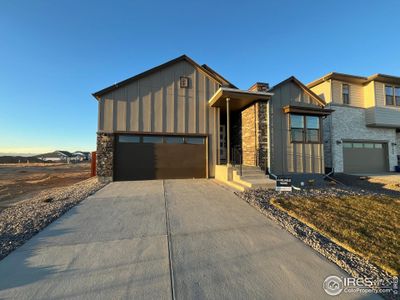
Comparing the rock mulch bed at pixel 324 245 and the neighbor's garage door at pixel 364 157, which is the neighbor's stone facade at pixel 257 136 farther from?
the neighbor's garage door at pixel 364 157

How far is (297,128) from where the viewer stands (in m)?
10.1

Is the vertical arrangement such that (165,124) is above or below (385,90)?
below

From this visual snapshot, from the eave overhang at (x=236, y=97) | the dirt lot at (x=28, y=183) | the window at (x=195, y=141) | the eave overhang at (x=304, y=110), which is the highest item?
the eave overhang at (x=236, y=97)

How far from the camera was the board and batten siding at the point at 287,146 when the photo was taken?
9.68 meters

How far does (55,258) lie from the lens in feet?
8.89

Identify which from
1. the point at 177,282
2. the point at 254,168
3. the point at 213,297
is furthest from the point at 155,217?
→ the point at 254,168

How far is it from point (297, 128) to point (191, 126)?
6020mm

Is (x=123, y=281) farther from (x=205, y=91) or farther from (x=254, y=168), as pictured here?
(x=205, y=91)

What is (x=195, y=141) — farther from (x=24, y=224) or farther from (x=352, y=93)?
(x=352, y=93)

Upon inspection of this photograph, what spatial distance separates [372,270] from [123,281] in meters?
3.28

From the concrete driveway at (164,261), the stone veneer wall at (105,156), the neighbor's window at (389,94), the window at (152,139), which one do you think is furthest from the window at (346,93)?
the stone veneer wall at (105,156)

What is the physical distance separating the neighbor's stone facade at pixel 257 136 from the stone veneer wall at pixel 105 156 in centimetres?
741

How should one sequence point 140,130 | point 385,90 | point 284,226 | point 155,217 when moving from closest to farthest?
point 284,226 < point 155,217 < point 140,130 < point 385,90

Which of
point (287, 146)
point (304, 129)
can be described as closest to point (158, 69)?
point (287, 146)
